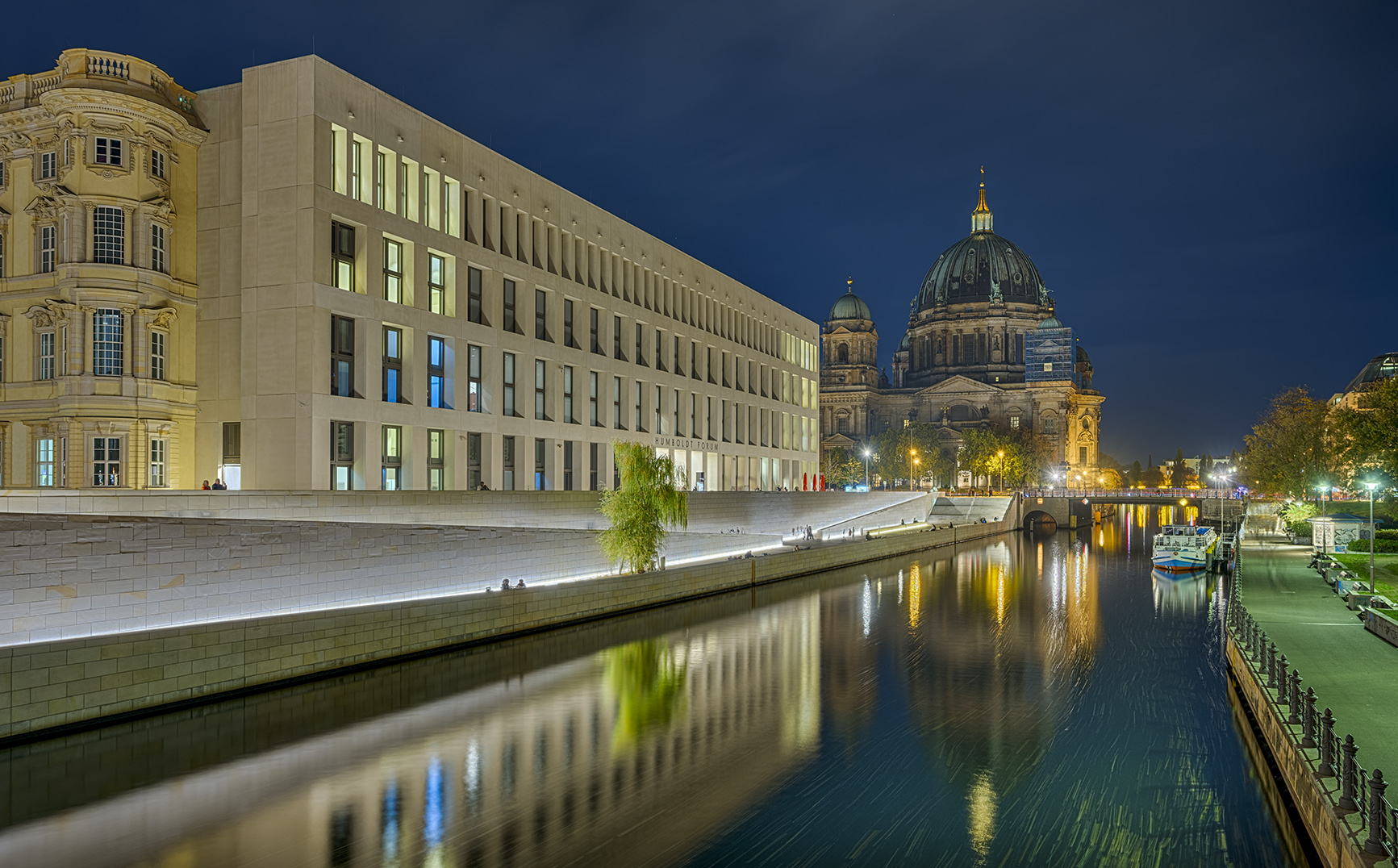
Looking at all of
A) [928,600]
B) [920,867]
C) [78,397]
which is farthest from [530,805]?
[928,600]

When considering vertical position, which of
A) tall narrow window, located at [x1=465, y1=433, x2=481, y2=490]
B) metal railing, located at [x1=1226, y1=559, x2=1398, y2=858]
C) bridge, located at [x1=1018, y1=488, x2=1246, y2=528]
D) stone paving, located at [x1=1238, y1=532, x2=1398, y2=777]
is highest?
tall narrow window, located at [x1=465, y1=433, x2=481, y2=490]

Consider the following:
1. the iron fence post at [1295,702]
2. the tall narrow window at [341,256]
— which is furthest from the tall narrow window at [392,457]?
the iron fence post at [1295,702]

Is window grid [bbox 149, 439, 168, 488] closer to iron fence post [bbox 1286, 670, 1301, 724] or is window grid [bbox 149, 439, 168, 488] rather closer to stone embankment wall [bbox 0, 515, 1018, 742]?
stone embankment wall [bbox 0, 515, 1018, 742]

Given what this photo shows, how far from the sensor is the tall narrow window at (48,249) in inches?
1463

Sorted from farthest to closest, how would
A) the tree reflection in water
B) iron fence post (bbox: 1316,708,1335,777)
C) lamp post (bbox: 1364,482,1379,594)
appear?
lamp post (bbox: 1364,482,1379,594) < the tree reflection in water < iron fence post (bbox: 1316,708,1335,777)

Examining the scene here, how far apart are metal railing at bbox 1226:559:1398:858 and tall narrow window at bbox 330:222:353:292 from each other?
34.1 m

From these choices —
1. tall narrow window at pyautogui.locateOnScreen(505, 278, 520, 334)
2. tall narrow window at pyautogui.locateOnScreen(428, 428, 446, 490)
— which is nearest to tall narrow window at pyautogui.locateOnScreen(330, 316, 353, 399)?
tall narrow window at pyautogui.locateOnScreen(428, 428, 446, 490)

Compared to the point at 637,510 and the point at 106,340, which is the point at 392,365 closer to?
the point at 106,340

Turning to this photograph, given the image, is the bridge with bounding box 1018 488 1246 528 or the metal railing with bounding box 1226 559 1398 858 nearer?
the metal railing with bounding box 1226 559 1398 858

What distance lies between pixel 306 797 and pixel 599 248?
150 feet

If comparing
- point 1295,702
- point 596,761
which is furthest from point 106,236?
point 1295,702

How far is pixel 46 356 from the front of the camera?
36.9 meters

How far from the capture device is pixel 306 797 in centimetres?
1562

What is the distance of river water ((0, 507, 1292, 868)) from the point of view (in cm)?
1376
